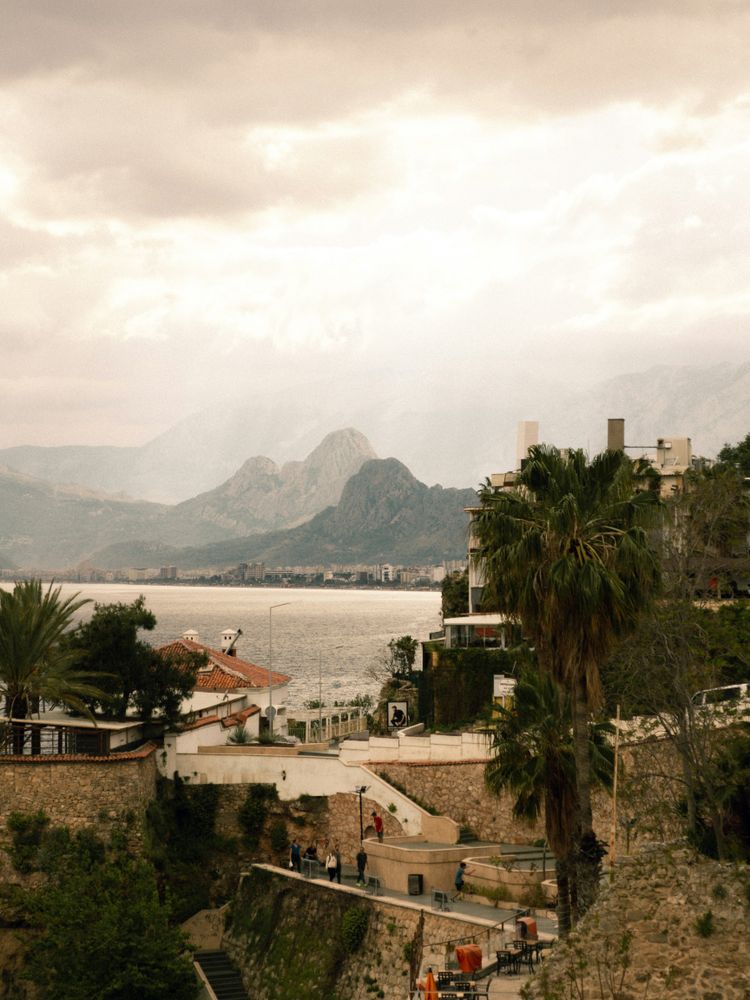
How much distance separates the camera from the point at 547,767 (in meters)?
29.1

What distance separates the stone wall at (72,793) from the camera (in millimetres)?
41250

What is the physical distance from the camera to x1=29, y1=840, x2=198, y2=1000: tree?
3384cm

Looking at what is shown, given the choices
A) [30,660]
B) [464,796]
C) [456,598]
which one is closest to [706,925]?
[464,796]

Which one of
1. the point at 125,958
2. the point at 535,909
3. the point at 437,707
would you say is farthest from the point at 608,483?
the point at 437,707

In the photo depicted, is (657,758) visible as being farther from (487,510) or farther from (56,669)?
(56,669)

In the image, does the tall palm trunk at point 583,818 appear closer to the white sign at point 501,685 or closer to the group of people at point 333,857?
the group of people at point 333,857

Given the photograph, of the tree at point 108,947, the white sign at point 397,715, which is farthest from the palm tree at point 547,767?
the white sign at point 397,715

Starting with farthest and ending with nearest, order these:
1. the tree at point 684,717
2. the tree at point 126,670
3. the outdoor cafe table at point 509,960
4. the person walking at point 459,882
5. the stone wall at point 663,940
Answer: the tree at point 126,670 → the person walking at point 459,882 → the outdoor cafe table at point 509,960 → the tree at point 684,717 → the stone wall at point 663,940

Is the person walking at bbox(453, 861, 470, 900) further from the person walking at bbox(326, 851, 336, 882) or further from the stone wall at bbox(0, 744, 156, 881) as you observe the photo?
the stone wall at bbox(0, 744, 156, 881)

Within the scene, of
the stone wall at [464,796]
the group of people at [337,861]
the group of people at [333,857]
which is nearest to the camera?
the group of people at [337,861]

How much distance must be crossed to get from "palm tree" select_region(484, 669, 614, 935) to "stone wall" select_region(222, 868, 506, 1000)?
13.5 feet

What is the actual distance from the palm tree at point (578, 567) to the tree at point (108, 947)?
486 inches

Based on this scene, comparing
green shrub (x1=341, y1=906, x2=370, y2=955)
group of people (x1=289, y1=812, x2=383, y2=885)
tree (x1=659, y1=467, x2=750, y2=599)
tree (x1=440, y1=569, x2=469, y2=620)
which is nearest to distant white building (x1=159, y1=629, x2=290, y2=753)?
group of people (x1=289, y1=812, x2=383, y2=885)

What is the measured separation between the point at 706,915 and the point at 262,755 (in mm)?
27765
